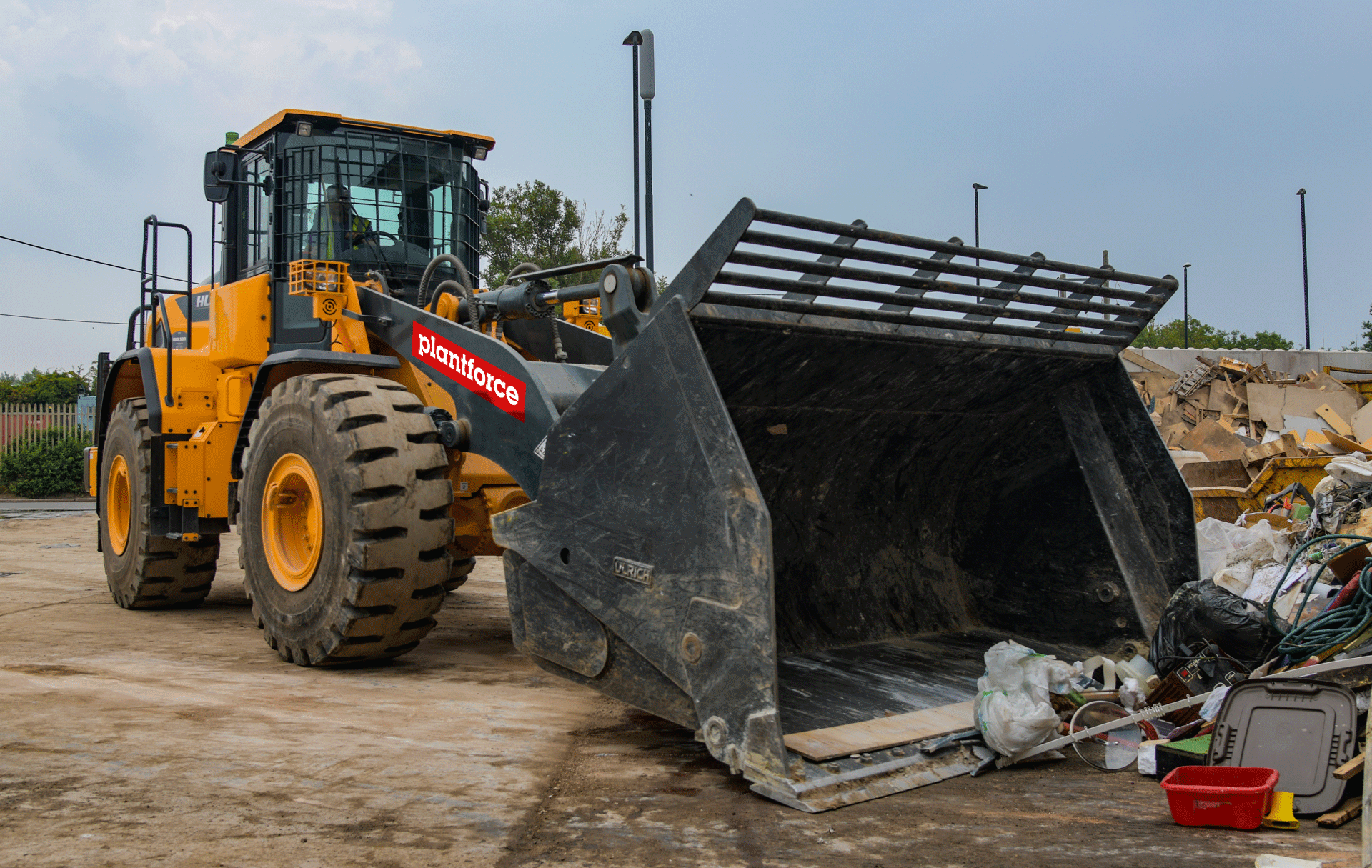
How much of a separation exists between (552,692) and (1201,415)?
14179 millimetres

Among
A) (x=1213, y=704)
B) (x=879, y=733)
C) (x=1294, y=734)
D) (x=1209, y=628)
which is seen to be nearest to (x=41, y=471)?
(x=879, y=733)

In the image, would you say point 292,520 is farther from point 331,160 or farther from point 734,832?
point 734,832

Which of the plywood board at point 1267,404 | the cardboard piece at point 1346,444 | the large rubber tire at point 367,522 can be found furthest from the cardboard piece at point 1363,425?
the large rubber tire at point 367,522

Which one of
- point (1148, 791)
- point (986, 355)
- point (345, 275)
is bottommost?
point (1148, 791)

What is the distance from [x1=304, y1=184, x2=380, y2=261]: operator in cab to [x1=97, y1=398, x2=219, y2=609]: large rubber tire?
1702 mm

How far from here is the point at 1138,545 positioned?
4820 mm

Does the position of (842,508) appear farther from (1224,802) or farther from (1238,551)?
(1238,551)

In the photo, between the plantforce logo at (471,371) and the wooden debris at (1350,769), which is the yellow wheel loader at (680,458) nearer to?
the plantforce logo at (471,371)

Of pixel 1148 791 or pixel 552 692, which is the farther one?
pixel 552 692

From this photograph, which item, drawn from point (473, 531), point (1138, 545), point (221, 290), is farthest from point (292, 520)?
point (1138, 545)

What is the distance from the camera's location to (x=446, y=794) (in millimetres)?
3176

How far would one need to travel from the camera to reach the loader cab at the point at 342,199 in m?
6.52

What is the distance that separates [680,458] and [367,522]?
6.03ft

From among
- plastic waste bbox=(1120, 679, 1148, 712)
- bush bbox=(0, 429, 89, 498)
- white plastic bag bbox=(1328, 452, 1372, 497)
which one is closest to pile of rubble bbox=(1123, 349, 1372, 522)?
white plastic bag bbox=(1328, 452, 1372, 497)
